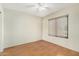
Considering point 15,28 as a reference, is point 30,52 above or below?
below

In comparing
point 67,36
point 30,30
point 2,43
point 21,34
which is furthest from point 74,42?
point 2,43

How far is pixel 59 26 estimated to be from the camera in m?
4.02

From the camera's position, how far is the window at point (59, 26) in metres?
3.63

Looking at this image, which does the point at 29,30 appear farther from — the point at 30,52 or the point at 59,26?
the point at 59,26

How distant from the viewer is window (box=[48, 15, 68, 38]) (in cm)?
363

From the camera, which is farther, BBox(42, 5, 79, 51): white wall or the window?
the window

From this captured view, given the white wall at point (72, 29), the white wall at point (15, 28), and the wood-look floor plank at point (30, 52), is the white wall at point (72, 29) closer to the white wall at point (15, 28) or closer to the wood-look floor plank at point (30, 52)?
the wood-look floor plank at point (30, 52)

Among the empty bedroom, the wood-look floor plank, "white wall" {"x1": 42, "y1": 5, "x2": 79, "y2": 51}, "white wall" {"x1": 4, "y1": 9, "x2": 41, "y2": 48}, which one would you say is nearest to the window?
the empty bedroom

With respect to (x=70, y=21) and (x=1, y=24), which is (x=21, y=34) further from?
(x=70, y=21)

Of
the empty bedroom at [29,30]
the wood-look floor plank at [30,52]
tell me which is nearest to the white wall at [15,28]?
the empty bedroom at [29,30]

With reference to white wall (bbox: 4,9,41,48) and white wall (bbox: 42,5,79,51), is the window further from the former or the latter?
white wall (bbox: 4,9,41,48)

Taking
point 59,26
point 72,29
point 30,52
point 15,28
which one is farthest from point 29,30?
point 72,29

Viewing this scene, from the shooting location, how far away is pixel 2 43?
2.84 meters

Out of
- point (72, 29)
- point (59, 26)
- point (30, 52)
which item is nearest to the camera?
point (30, 52)
